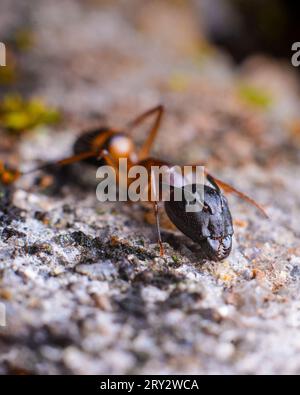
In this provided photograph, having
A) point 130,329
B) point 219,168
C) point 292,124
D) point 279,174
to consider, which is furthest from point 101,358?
point 292,124

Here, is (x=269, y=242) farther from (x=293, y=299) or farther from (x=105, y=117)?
(x=105, y=117)

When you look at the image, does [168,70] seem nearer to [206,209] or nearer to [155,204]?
[155,204]

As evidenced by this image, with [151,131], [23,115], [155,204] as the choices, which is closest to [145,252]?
[155,204]

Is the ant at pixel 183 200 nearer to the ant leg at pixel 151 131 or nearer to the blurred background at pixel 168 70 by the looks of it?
the ant leg at pixel 151 131

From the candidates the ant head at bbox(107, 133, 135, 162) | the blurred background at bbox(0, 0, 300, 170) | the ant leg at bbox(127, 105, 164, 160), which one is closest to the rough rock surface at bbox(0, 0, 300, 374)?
the blurred background at bbox(0, 0, 300, 170)

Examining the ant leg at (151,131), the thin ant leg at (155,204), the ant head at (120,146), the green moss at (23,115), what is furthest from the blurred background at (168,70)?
the thin ant leg at (155,204)
